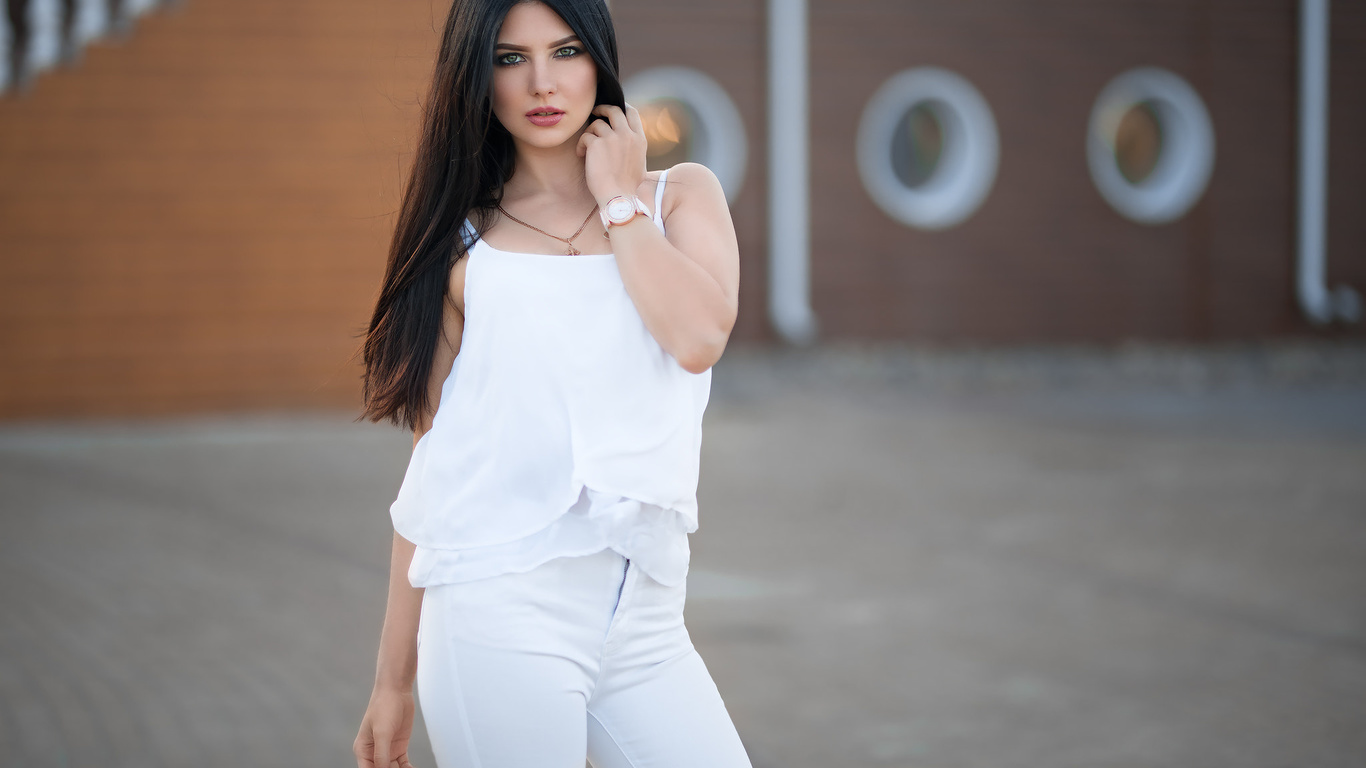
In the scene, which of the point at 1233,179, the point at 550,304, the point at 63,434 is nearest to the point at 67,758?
the point at 550,304

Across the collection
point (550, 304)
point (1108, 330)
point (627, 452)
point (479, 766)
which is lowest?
point (1108, 330)

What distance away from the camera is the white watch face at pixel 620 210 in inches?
61.5

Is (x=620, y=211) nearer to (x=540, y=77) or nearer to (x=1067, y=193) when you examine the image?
(x=540, y=77)

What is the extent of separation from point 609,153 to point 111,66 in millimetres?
9745

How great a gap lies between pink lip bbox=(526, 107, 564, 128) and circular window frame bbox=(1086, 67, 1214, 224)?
15.4 metres

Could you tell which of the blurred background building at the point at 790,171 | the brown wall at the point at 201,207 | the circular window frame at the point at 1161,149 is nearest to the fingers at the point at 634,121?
the blurred background building at the point at 790,171

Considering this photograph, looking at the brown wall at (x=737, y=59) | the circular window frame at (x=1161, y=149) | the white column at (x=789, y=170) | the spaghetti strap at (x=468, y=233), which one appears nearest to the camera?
the spaghetti strap at (x=468, y=233)

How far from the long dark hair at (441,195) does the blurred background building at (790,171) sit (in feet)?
25.8

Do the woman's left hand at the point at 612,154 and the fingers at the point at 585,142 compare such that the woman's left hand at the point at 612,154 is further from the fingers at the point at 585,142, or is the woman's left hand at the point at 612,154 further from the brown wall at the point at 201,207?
the brown wall at the point at 201,207

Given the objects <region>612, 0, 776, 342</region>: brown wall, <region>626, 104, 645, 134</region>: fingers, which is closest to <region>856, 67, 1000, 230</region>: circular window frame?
<region>612, 0, 776, 342</region>: brown wall

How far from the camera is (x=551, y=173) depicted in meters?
1.70

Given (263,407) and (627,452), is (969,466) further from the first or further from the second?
(627,452)

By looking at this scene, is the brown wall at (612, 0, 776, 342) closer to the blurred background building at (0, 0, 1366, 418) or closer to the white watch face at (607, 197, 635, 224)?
the blurred background building at (0, 0, 1366, 418)

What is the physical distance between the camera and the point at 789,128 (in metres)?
14.3
